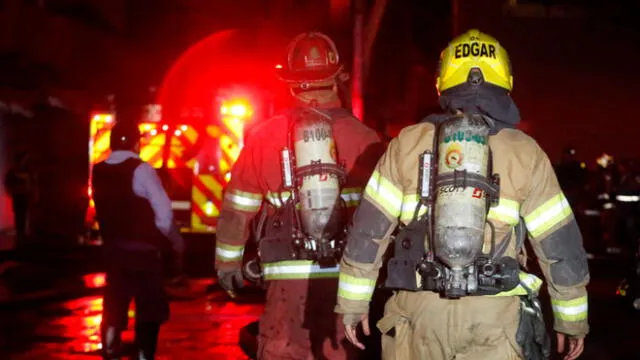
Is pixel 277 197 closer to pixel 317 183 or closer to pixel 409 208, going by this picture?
pixel 317 183

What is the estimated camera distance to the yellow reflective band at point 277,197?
528cm

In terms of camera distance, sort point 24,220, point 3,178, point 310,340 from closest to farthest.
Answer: point 310,340 → point 24,220 → point 3,178

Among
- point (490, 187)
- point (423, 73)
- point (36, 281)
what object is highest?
point (423, 73)

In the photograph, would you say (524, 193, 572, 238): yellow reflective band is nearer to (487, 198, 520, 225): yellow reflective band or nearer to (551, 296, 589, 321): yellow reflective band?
(487, 198, 520, 225): yellow reflective band

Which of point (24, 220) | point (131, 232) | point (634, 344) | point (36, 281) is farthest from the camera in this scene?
point (24, 220)

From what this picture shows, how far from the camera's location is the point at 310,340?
5.30m

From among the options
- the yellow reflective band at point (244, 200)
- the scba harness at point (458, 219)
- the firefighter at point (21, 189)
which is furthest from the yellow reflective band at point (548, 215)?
the firefighter at point (21, 189)

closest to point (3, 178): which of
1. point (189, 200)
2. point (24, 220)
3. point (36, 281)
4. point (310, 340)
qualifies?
point (24, 220)

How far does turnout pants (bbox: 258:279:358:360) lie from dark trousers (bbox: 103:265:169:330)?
1.68 m

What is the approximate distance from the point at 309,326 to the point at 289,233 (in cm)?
49

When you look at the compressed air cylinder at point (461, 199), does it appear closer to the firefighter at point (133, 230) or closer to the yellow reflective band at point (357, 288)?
the yellow reflective band at point (357, 288)

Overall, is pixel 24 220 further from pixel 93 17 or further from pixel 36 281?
pixel 93 17

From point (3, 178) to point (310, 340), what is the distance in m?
14.1

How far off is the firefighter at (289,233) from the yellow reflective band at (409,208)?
3.12 ft
